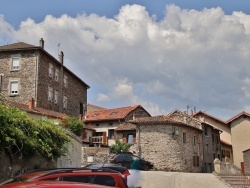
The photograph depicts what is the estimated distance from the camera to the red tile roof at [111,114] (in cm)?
5054

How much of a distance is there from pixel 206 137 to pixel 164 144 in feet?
35.9

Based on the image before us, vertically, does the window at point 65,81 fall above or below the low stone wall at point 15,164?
above

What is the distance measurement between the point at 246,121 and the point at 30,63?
29347 mm

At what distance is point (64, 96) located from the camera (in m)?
51.3

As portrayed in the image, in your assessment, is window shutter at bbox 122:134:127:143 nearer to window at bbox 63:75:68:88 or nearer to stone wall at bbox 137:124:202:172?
stone wall at bbox 137:124:202:172

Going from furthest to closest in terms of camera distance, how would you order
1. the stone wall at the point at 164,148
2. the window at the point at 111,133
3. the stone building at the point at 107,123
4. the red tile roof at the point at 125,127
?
the window at the point at 111,133 < the stone building at the point at 107,123 < the red tile roof at the point at 125,127 < the stone wall at the point at 164,148

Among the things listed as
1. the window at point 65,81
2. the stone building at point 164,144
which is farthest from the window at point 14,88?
the stone building at point 164,144

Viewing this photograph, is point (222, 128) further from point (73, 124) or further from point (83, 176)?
point (83, 176)

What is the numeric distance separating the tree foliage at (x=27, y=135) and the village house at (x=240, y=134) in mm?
36349

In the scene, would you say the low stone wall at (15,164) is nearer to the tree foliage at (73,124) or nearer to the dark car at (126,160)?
the dark car at (126,160)

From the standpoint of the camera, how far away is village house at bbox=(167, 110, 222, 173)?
160 feet

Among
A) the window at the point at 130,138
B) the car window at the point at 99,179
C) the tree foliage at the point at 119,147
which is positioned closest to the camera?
the car window at the point at 99,179

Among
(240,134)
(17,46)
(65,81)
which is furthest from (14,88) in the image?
(240,134)

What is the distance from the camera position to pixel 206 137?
50.5 metres
